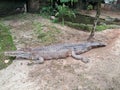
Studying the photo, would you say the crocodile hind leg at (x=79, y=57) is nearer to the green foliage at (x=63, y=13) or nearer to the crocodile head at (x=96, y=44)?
the crocodile head at (x=96, y=44)

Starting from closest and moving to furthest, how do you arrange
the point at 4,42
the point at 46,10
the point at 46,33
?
1. the point at 4,42
2. the point at 46,33
3. the point at 46,10

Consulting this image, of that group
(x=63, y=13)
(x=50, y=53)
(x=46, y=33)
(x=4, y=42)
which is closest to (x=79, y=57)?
(x=50, y=53)

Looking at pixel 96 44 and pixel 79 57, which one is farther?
pixel 96 44

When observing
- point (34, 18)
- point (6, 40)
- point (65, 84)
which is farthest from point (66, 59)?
point (34, 18)

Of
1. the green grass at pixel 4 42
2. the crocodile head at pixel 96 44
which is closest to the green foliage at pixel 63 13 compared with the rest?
the green grass at pixel 4 42

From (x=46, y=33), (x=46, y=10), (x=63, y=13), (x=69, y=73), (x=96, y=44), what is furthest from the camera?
(x=46, y=10)

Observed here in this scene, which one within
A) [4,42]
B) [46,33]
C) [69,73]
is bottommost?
[69,73]

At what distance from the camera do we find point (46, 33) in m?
7.10

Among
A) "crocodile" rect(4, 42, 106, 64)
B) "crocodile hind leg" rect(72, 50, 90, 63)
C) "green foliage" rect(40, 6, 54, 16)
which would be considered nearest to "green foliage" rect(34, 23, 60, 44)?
"crocodile" rect(4, 42, 106, 64)

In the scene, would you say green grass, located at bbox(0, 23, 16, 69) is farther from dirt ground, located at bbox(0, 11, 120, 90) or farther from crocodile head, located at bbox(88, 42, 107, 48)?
crocodile head, located at bbox(88, 42, 107, 48)

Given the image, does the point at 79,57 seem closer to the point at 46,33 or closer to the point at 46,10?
the point at 46,33

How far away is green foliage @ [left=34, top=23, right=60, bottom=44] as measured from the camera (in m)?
6.74

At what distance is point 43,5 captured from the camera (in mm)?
9562

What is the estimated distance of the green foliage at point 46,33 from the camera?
6742 millimetres
